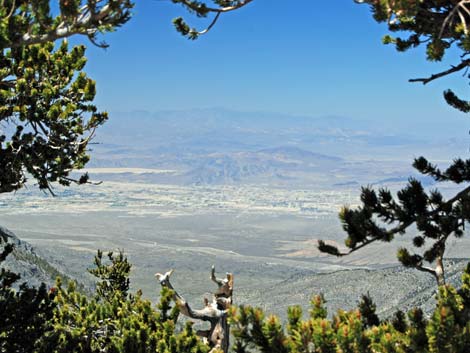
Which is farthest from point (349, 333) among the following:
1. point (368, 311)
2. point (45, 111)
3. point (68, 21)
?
point (45, 111)

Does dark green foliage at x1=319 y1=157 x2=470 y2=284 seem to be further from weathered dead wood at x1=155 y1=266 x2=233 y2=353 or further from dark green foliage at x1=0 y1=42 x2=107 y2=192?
dark green foliage at x1=0 y1=42 x2=107 y2=192

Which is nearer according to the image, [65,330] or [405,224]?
[405,224]

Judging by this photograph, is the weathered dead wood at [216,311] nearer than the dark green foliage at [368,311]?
No

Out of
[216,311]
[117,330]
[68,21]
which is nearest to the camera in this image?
[68,21]

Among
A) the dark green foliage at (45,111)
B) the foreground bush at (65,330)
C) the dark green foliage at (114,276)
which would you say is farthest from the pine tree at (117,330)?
the dark green foliage at (114,276)

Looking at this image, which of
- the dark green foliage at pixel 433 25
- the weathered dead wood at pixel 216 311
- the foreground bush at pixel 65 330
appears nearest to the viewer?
the dark green foliage at pixel 433 25

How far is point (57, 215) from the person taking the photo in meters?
188

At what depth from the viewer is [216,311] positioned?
39.4 ft

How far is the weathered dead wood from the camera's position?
1182 cm

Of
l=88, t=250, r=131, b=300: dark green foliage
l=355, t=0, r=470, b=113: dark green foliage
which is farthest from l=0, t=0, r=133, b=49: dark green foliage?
l=88, t=250, r=131, b=300: dark green foliage

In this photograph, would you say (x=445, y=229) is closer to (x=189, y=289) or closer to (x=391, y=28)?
(x=391, y=28)

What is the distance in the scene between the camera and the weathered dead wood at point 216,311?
11.8 metres

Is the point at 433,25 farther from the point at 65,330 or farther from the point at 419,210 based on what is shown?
the point at 65,330

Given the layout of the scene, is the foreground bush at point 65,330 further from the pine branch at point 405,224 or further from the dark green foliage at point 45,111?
the pine branch at point 405,224
